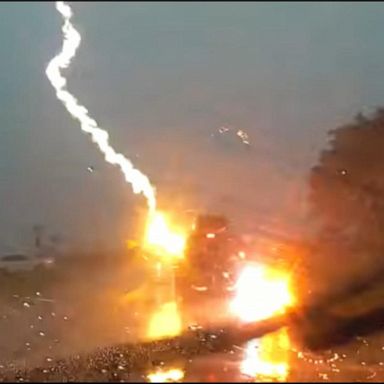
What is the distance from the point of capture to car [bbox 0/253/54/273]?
833 centimetres

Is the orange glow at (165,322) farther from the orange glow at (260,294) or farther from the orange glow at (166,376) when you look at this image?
the orange glow at (166,376)

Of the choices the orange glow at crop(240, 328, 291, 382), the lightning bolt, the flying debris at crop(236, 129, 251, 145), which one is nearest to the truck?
the lightning bolt

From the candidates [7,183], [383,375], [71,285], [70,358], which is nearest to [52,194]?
[7,183]

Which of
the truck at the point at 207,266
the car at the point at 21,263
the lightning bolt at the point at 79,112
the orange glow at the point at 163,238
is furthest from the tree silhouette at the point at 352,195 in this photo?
the car at the point at 21,263

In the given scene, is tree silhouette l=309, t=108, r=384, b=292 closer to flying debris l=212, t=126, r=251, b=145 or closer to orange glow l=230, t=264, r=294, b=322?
orange glow l=230, t=264, r=294, b=322

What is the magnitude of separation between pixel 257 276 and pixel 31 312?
1.81m

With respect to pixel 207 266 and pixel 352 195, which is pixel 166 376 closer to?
pixel 207 266

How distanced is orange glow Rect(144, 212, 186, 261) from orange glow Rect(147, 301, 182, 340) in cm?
92

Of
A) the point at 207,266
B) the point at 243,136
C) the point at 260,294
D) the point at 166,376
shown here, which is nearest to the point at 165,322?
the point at 260,294

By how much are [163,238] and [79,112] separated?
97.6 inches

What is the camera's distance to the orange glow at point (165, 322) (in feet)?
21.2

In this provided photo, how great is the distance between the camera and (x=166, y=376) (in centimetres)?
378

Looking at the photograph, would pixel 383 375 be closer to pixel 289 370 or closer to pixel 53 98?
pixel 289 370

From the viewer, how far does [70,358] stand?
557 centimetres
